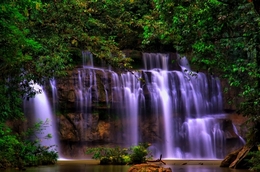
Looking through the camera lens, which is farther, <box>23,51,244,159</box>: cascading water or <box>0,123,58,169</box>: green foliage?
<box>23,51,244,159</box>: cascading water

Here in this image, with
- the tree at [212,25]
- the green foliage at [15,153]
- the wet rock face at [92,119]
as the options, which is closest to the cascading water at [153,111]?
the wet rock face at [92,119]

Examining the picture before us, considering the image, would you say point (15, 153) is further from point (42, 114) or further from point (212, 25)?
point (42, 114)

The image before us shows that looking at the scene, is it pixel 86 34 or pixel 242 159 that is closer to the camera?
pixel 86 34

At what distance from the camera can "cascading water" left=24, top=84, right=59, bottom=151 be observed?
81.1 feet

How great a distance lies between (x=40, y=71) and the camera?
36.7 ft

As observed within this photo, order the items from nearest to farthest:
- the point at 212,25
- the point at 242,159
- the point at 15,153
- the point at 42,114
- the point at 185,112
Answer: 1. the point at 212,25
2. the point at 15,153
3. the point at 242,159
4. the point at 42,114
5. the point at 185,112

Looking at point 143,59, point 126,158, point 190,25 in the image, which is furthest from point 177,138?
point 190,25

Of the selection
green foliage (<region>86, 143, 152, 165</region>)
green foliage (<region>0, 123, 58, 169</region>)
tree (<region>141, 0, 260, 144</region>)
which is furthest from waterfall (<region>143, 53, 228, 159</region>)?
tree (<region>141, 0, 260, 144</region>)

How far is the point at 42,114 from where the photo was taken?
25.2 meters

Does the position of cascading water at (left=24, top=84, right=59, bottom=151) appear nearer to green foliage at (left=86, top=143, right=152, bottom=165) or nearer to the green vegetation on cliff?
green foliage at (left=86, top=143, right=152, bottom=165)

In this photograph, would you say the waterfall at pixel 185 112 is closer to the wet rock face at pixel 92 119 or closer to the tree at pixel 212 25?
the wet rock face at pixel 92 119

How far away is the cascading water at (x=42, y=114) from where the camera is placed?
81.1 ft

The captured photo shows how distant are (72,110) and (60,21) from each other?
14.0m

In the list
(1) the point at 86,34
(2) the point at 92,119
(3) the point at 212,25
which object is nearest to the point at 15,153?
(1) the point at 86,34
